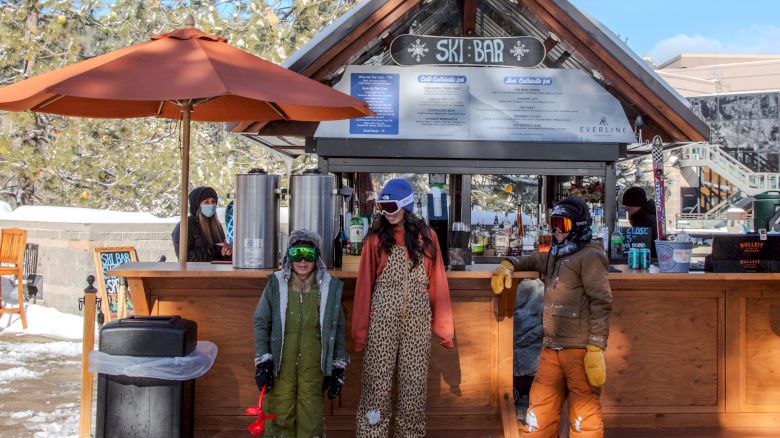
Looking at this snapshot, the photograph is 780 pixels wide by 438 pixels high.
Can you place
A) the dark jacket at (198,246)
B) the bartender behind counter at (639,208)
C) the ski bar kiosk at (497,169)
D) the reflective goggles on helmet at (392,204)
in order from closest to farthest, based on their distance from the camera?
the reflective goggles on helmet at (392,204)
the ski bar kiosk at (497,169)
the dark jacket at (198,246)
the bartender behind counter at (639,208)

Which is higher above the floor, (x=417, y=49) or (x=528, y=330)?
(x=417, y=49)

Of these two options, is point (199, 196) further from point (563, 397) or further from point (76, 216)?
point (76, 216)

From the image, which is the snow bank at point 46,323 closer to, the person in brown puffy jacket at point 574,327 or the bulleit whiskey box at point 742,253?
the person in brown puffy jacket at point 574,327

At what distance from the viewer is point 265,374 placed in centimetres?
457

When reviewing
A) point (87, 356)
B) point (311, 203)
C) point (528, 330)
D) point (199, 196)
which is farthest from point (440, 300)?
point (199, 196)

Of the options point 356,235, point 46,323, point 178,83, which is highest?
point 178,83

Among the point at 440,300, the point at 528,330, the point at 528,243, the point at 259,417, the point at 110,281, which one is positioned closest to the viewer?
the point at 259,417

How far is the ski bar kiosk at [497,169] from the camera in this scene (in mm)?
5352

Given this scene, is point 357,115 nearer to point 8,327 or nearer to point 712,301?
point 712,301

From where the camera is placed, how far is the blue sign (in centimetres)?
714

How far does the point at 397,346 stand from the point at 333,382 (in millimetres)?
465

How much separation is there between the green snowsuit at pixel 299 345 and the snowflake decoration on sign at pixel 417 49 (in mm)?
3051

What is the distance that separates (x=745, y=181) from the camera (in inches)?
1460

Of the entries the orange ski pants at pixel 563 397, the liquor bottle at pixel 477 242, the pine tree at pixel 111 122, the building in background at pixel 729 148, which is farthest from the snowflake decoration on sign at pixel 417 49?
the building in background at pixel 729 148
